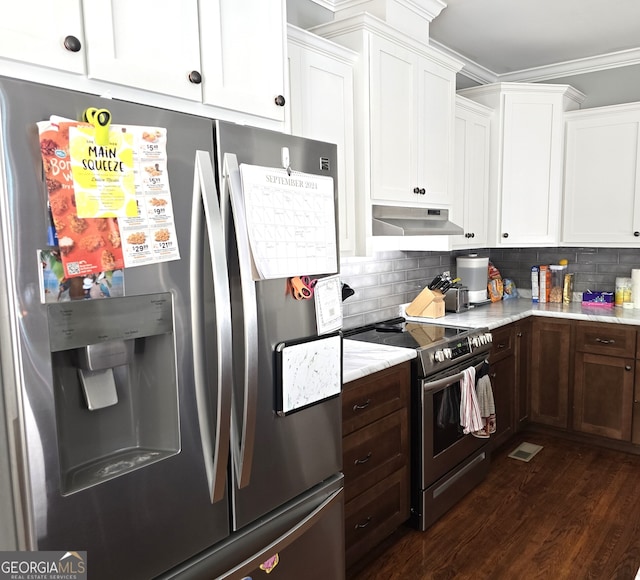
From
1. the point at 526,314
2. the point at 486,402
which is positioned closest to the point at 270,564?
the point at 486,402

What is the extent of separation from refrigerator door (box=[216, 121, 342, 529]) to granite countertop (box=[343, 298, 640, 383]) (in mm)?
512

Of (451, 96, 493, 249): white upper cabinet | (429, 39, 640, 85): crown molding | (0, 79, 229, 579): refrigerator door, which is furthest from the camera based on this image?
(429, 39, 640, 85): crown molding

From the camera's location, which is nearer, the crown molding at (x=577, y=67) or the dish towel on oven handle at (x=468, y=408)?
the dish towel on oven handle at (x=468, y=408)

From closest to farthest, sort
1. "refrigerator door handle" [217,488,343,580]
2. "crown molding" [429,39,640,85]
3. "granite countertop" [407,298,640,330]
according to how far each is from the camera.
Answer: "refrigerator door handle" [217,488,343,580] < "granite countertop" [407,298,640,330] < "crown molding" [429,39,640,85]

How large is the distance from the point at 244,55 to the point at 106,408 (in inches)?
41.7

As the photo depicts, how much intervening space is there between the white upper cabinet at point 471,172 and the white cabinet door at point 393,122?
65 centimetres

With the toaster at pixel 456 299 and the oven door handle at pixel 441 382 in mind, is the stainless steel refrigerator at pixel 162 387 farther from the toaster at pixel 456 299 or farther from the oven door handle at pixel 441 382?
the toaster at pixel 456 299

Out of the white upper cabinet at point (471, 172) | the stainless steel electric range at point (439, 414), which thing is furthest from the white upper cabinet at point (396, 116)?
the stainless steel electric range at point (439, 414)

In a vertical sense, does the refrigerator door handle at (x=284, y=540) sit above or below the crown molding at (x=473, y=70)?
below

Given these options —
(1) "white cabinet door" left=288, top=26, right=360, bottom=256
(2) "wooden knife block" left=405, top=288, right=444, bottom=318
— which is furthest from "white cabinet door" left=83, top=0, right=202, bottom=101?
(2) "wooden knife block" left=405, top=288, right=444, bottom=318

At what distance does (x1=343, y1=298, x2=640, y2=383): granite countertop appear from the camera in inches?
92.7

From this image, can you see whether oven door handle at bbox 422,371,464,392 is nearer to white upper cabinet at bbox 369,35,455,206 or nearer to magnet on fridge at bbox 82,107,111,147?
white upper cabinet at bbox 369,35,455,206

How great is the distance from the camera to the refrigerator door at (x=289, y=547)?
4.69 ft

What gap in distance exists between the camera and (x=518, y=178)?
3.94 m
